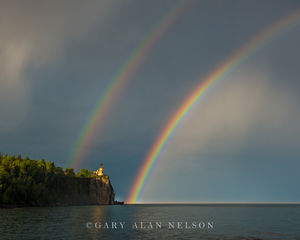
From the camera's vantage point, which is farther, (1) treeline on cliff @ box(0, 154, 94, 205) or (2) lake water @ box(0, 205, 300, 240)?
(1) treeline on cliff @ box(0, 154, 94, 205)

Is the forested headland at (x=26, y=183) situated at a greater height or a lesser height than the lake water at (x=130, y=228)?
greater

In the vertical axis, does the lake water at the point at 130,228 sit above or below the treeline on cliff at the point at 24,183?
below

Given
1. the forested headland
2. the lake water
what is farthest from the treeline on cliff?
the lake water

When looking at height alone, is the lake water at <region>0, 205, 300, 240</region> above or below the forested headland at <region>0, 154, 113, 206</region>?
below

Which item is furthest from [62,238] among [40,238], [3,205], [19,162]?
[19,162]

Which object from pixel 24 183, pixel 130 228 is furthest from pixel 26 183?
pixel 130 228

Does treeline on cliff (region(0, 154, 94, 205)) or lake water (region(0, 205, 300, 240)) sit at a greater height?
treeline on cliff (region(0, 154, 94, 205))

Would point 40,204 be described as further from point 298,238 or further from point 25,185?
point 298,238

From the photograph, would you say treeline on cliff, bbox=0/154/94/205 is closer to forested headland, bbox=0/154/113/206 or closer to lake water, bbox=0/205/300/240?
forested headland, bbox=0/154/113/206

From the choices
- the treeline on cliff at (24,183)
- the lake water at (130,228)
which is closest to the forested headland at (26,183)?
the treeline on cliff at (24,183)

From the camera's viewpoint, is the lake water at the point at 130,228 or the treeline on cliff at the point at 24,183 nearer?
the lake water at the point at 130,228

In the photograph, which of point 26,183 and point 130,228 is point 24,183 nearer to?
point 26,183

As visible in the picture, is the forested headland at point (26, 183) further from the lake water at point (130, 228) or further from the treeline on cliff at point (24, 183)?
the lake water at point (130, 228)

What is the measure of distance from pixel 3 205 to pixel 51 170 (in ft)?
218
